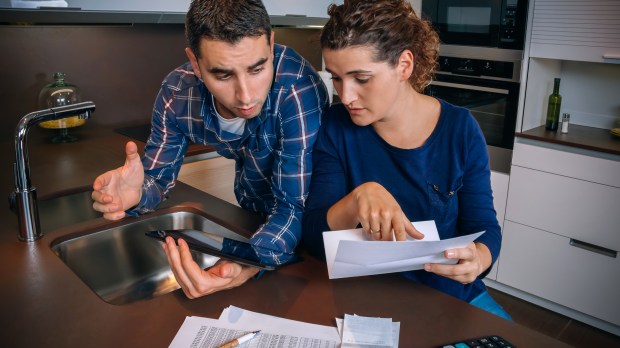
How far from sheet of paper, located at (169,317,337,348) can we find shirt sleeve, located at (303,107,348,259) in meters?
0.32

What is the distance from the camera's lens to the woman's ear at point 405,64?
1225mm

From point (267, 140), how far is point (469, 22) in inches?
72.2

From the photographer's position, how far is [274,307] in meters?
0.99

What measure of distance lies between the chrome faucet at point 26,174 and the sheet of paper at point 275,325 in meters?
0.59

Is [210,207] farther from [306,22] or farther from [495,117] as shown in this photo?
[495,117]

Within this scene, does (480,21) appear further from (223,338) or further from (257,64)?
(223,338)

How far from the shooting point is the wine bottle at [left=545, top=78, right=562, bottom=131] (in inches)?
104

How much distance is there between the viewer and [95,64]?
2.40 meters

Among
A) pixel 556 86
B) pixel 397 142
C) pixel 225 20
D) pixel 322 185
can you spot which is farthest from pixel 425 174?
pixel 556 86

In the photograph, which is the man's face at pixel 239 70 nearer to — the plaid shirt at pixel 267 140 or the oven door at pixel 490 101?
the plaid shirt at pixel 267 140

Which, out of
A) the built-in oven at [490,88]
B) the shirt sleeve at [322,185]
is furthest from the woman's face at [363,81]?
the built-in oven at [490,88]

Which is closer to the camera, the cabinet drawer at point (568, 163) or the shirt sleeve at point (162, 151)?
the shirt sleeve at point (162, 151)

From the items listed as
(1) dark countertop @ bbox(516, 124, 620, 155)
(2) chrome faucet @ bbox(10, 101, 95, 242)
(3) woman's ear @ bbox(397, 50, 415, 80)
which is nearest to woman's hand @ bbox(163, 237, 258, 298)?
(2) chrome faucet @ bbox(10, 101, 95, 242)

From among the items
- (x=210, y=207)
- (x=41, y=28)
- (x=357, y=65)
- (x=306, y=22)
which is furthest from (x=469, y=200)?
(x=41, y=28)
